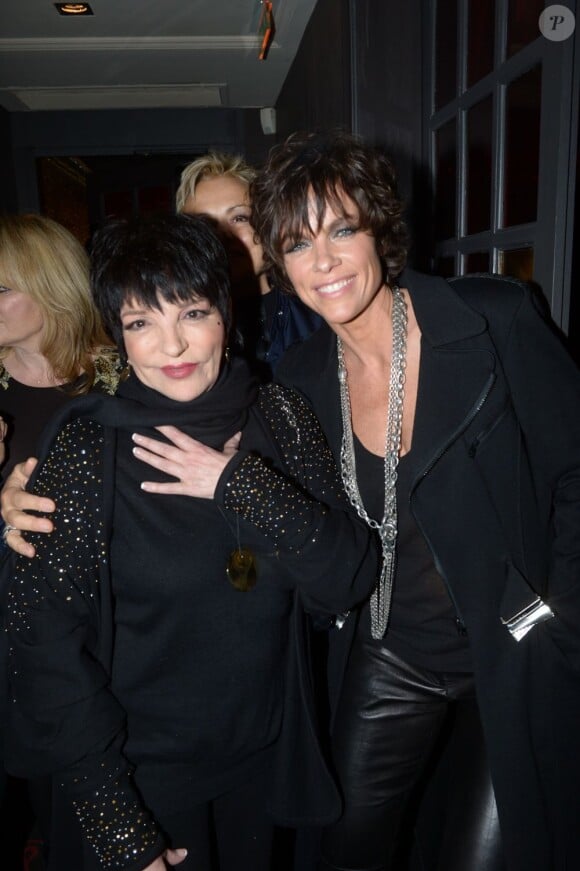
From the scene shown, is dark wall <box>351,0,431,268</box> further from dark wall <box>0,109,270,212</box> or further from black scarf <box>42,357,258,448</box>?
dark wall <box>0,109,270,212</box>

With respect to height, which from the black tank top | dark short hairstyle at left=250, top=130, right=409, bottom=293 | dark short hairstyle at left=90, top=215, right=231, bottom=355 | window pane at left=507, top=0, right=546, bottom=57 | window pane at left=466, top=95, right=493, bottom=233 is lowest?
the black tank top

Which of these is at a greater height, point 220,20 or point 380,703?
point 220,20

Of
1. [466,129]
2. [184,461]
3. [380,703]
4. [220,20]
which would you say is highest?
[220,20]

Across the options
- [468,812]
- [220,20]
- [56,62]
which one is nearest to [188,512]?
[468,812]

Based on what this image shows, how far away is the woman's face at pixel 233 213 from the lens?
2158mm

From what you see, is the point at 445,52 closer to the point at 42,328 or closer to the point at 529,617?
the point at 42,328

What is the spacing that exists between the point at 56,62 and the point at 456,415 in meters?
4.45

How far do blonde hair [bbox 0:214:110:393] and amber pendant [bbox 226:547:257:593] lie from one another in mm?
906

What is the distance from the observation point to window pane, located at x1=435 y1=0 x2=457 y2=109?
8.05ft

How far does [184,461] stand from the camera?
110cm

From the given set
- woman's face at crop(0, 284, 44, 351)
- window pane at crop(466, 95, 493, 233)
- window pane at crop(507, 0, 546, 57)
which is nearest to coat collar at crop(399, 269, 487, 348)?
window pane at crop(507, 0, 546, 57)

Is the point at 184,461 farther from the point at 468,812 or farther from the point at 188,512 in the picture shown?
the point at 468,812

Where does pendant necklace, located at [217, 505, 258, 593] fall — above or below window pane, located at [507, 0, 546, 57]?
below

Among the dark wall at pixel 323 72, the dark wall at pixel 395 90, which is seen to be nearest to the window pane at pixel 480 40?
the dark wall at pixel 395 90
